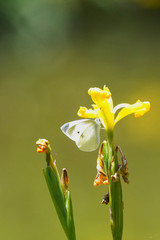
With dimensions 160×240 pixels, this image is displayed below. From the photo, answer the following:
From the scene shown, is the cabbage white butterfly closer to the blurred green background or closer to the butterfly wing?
the butterfly wing

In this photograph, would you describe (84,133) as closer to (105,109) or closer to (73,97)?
(105,109)

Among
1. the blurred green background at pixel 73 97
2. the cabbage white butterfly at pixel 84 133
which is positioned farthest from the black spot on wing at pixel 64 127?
the blurred green background at pixel 73 97

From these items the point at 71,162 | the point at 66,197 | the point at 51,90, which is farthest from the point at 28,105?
the point at 66,197

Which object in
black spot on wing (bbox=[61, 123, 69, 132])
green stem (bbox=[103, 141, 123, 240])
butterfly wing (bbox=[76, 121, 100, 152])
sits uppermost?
black spot on wing (bbox=[61, 123, 69, 132])

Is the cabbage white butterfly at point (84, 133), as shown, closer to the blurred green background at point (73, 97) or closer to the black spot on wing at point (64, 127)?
the black spot on wing at point (64, 127)

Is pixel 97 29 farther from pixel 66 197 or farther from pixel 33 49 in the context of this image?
pixel 66 197

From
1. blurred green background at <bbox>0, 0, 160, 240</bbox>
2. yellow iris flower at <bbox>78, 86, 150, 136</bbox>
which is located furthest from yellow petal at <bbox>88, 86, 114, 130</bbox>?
blurred green background at <bbox>0, 0, 160, 240</bbox>
